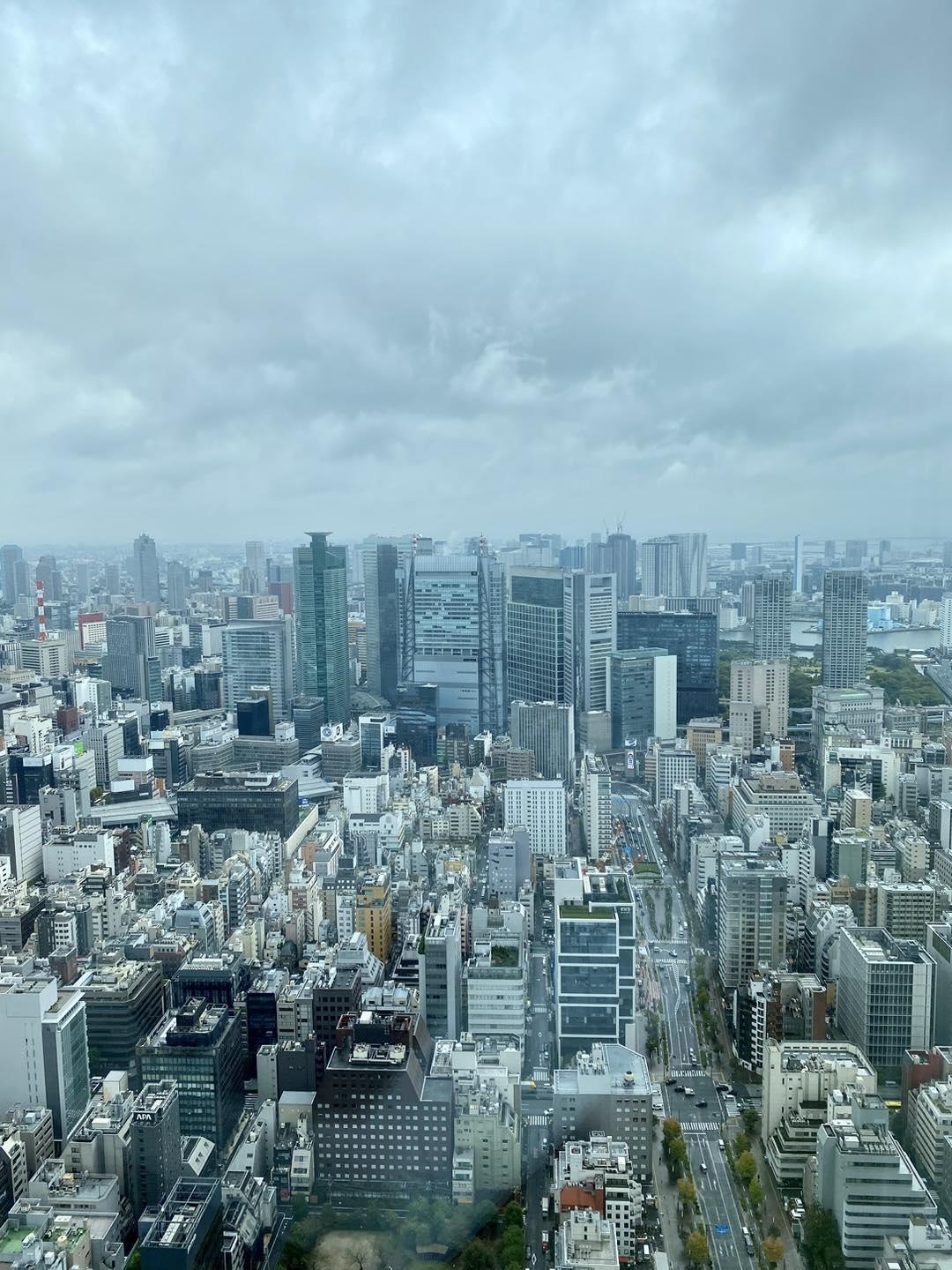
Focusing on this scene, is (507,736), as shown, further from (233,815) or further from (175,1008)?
(175,1008)

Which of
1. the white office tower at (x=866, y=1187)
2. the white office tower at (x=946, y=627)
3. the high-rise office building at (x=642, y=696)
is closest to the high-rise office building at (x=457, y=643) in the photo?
the high-rise office building at (x=642, y=696)

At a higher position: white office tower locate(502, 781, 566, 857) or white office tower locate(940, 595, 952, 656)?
white office tower locate(940, 595, 952, 656)

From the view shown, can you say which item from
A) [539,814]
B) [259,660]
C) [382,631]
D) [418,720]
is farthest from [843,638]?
[259,660]

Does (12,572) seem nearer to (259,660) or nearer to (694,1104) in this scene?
(259,660)

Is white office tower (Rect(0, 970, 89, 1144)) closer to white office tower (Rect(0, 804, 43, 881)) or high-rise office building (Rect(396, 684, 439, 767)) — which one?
white office tower (Rect(0, 804, 43, 881))

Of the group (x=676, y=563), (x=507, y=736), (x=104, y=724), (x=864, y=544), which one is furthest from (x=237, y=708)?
(x=864, y=544)

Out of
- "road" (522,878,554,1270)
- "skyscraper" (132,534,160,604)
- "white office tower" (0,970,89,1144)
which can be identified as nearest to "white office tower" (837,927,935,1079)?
"road" (522,878,554,1270)

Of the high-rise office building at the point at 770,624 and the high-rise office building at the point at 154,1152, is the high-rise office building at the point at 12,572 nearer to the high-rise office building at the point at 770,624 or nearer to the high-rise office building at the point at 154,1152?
the high-rise office building at the point at 154,1152
